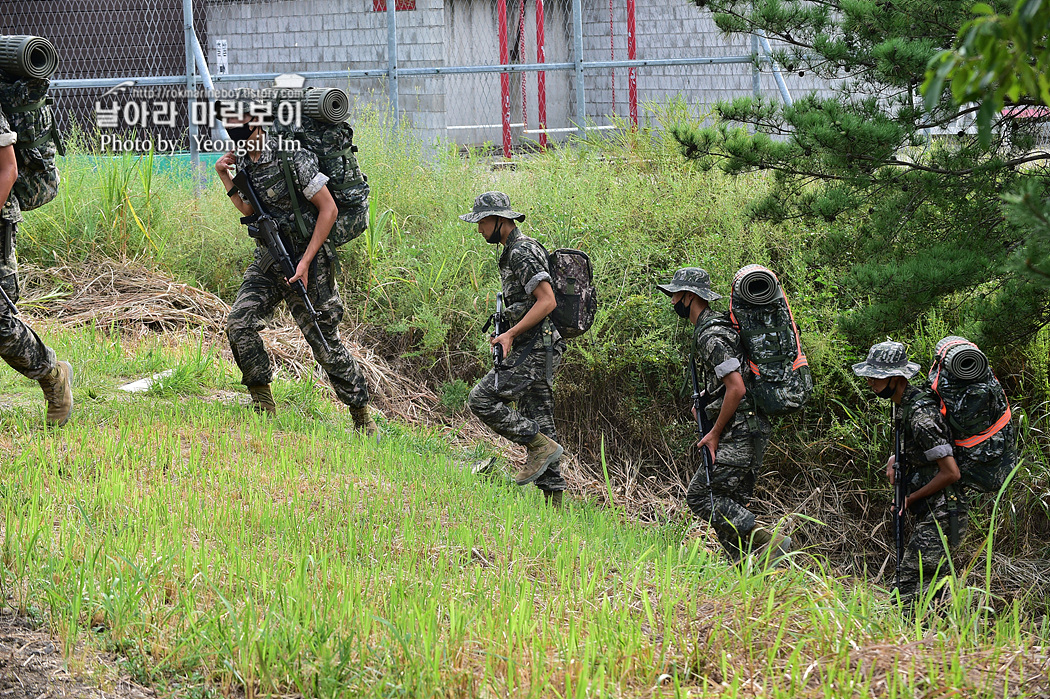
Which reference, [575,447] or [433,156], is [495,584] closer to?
[575,447]

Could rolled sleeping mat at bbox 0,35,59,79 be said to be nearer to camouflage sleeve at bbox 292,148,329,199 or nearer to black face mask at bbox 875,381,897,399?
camouflage sleeve at bbox 292,148,329,199

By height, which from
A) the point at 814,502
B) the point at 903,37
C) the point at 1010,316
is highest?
the point at 903,37

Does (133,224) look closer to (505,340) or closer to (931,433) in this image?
(505,340)

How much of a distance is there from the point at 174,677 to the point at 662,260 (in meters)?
5.39

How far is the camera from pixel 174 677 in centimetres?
259

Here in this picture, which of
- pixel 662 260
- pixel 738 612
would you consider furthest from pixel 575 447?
pixel 738 612

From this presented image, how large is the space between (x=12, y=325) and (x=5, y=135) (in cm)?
93

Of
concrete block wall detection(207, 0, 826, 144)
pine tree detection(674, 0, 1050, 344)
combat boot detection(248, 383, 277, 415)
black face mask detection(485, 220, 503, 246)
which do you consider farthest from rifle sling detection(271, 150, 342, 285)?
concrete block wall detection(207, 0, 826, 144)

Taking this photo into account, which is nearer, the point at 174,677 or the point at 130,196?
the point at 174,677

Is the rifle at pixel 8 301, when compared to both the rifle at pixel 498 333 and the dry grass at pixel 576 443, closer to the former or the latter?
the dry grass at pixel 576 443

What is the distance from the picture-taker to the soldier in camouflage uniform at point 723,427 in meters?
4.92

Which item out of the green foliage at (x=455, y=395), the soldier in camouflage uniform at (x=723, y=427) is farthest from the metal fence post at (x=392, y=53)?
the soldier in camouflage uniform at (x=723, y=427)

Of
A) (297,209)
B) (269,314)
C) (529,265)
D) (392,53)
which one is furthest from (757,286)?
(392,53)

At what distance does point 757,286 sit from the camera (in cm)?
489
